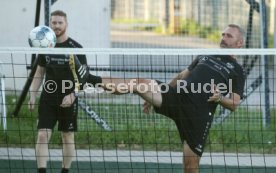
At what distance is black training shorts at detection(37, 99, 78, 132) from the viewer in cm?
790

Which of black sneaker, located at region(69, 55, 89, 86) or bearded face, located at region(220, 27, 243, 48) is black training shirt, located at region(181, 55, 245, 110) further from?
black sneaker, located at region(69, 55, 89, 86)

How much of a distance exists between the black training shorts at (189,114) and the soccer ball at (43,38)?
126 centimetres

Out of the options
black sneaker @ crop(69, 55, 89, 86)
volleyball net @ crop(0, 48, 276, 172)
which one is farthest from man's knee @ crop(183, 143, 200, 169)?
black sneaker @ crop(69, 55, 89, 86)

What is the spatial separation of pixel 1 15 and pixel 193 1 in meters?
3.56

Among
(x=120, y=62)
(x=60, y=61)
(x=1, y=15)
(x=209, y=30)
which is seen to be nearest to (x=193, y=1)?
(x=209, y=30)

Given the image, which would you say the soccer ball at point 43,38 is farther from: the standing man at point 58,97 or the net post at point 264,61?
the net post at point 264,61

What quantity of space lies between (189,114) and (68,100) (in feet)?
4.51

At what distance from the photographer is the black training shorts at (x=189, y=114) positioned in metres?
7.16

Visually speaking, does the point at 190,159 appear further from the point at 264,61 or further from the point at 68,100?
the point at 264,61

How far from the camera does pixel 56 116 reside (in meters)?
8.02

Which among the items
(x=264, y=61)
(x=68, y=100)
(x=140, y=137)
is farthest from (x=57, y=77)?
(x=264, y=61)

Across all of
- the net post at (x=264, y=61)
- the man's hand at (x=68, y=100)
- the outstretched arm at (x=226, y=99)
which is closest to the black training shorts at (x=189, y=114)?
the outstretched arm at (x=226, y=99)

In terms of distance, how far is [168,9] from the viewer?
14219 mm

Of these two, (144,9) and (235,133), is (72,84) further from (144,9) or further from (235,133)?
(144,9)
